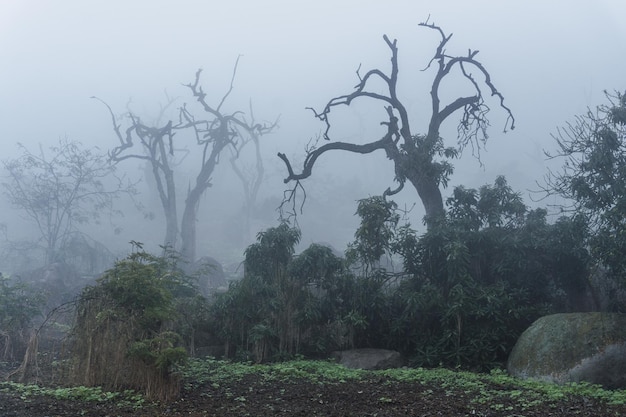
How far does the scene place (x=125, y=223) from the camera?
5297cm

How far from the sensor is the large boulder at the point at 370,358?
13008mm

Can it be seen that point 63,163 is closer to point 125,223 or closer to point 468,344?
point 125,223

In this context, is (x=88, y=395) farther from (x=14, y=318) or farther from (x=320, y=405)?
(x=14, y=318)

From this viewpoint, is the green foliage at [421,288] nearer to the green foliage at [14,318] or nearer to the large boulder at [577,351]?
the large boulder at [577,351]

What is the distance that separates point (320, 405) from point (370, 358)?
15.3 feet

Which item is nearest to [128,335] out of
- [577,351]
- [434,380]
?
[434,380]

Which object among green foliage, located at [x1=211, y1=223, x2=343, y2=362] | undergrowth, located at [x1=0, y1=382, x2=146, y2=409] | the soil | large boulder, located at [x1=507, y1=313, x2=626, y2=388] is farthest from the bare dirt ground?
green foliage, located at [x1=211, y1=223, x2=343, y2=362]

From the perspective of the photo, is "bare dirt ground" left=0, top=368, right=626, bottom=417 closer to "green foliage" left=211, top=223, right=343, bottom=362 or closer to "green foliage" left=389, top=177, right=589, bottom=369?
"green foliage" left=389, top=177, right=589, bottom=369

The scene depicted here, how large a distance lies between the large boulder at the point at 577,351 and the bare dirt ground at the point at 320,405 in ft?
8.47

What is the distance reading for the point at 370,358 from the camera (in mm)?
13195

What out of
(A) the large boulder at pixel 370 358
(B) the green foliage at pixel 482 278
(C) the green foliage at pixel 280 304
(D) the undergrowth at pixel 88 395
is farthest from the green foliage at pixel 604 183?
(D) the undergrowth at pixel 88 395

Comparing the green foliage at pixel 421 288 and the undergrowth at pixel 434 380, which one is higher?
the green foliage at pixel 421 288

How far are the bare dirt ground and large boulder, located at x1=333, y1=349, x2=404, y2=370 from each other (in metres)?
2.90

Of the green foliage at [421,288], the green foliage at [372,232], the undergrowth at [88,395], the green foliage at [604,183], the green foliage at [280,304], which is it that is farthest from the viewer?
the green foliage at [372,232]
